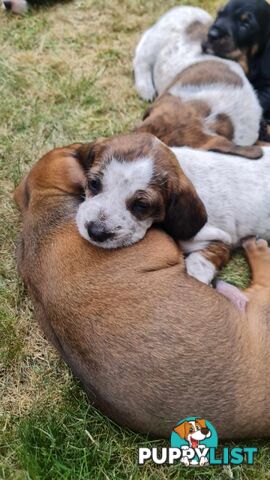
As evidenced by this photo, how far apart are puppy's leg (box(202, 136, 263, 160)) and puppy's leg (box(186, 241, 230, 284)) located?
3.14 feet

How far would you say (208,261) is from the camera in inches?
213

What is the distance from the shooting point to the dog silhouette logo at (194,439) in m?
4.30

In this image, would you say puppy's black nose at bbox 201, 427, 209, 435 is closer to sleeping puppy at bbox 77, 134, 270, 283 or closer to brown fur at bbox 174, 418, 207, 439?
brown fur at bbox 174, 418, 207, 439

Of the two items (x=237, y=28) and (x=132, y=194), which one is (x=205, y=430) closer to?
(x=132, y=194)

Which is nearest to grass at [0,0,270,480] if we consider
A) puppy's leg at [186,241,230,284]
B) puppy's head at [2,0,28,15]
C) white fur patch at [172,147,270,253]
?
puppy's head at [2,0,28,15]

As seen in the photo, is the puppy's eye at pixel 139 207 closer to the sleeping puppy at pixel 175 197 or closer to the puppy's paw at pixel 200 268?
the sleeping puppy at pixel 175 197

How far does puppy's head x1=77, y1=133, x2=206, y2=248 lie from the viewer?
183 inches

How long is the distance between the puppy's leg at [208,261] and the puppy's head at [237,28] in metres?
2.62

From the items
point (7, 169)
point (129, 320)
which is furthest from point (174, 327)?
point (7, 169)

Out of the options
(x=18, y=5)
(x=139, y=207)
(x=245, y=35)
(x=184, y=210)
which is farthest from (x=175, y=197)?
(x=18, y=5)

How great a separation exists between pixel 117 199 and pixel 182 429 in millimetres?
1815

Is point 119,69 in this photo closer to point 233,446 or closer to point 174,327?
point 174,327

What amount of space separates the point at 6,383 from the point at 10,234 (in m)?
1.63

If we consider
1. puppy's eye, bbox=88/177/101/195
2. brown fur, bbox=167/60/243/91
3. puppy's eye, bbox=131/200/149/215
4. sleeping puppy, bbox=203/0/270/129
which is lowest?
puppy's eye, bbox=131/200/149/215
